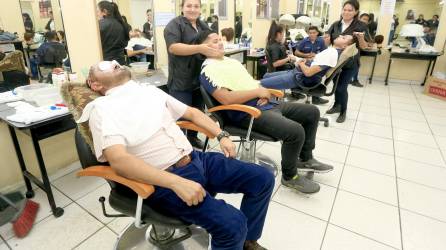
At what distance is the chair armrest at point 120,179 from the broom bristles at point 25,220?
0.86m

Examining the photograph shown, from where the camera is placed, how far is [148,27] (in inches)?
109

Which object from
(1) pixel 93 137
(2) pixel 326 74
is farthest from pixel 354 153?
(1) pixel 93 137

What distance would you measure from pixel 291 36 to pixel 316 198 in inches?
158

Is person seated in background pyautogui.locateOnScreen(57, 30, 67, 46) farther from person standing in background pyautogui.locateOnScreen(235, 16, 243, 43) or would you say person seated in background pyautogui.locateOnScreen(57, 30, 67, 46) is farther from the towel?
person standing in background pyautogui.locateOnScreen(235, 16, 243, 43)

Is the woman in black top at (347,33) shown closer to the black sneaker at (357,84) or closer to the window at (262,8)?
the window at (262,8)

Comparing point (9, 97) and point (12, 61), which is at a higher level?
point (12, 61)

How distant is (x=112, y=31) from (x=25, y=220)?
154cm

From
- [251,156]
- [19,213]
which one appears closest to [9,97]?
[19,213]

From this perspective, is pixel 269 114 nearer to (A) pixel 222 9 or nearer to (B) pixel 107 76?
(B) pixel 107 76

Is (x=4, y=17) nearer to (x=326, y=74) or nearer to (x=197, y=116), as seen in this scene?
(x=197, y=116)

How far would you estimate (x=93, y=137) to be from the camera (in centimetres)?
116

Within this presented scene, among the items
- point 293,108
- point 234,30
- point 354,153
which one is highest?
point 234,30

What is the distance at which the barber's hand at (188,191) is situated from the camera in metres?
1.07

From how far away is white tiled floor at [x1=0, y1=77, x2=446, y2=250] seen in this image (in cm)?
164
